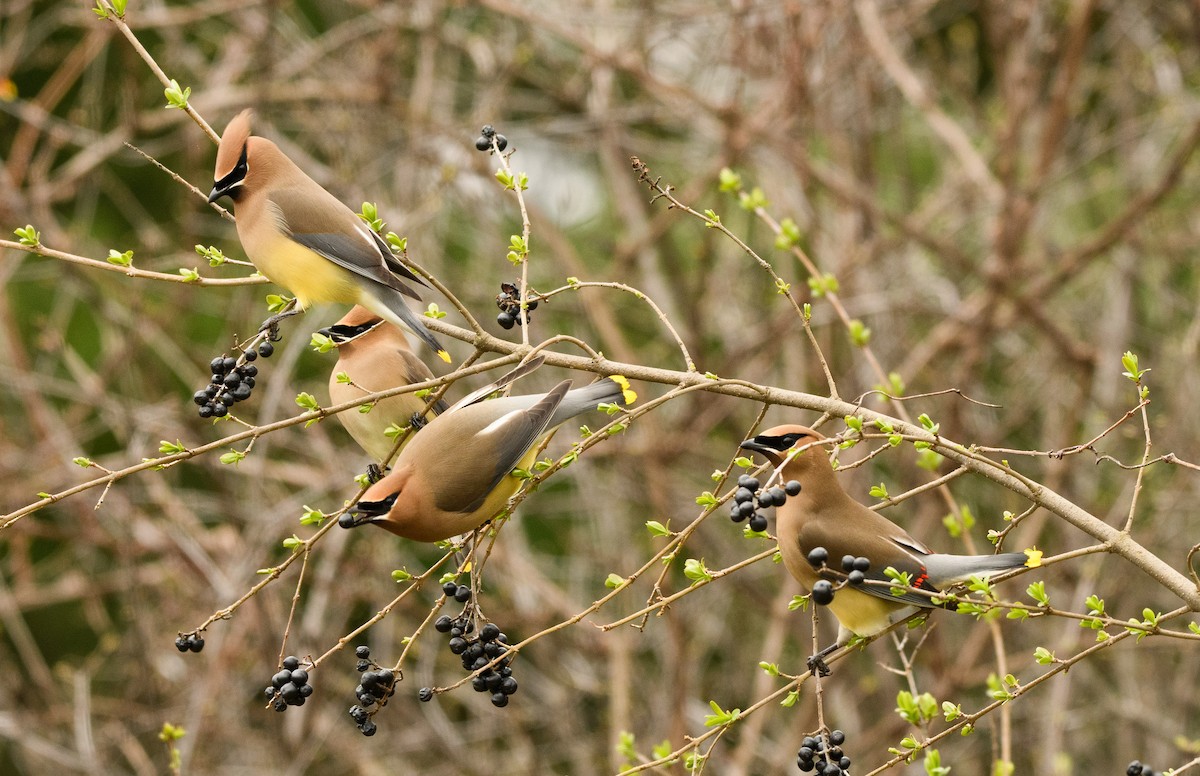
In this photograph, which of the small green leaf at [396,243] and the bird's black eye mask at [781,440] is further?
the bird's black eye mask at [781,440]

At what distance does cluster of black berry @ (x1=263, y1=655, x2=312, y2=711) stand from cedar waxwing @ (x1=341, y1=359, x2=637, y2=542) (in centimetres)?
31

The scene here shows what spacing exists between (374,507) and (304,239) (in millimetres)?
721

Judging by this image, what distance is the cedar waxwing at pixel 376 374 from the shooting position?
382 cm

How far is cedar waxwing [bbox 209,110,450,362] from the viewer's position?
317 cm

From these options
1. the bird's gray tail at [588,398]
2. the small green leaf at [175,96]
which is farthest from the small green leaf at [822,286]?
the small green leaf at [175,96]

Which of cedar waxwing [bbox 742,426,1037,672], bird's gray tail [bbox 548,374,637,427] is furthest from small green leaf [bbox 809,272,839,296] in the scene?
bird's gray tail [bbox 548,374,637,427]

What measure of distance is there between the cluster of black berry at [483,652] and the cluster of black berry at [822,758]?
23.0 inches

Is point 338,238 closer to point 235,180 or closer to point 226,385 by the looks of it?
point 235,180

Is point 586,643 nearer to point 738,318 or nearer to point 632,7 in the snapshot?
point 738,318

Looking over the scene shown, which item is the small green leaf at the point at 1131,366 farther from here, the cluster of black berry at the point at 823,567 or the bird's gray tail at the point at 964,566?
the cluster of black berry at the point at 823,567

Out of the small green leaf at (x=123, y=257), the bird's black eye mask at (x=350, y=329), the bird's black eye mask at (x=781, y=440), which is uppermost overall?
the bird's black eye mask at (x=350, y=329)

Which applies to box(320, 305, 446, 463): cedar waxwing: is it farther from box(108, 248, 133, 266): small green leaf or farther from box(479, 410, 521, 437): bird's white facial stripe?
box(108, 248, 133, 266): small green leaf

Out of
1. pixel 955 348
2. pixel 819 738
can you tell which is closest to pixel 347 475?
pixel 955 348

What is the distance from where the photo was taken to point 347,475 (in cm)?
645
